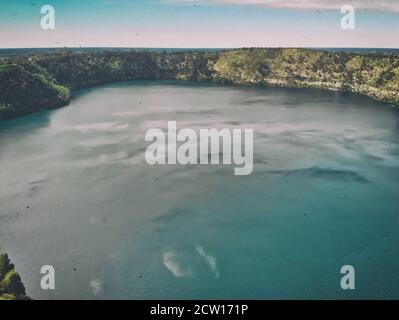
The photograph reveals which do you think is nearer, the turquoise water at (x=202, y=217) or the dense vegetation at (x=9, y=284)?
the dense vegetation at (x=9, y=284)

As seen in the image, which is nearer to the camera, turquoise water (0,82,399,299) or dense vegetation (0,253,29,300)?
dense vegetation (0,253,29,300)

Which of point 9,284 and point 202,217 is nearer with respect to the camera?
point 9,284

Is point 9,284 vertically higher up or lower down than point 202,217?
lower down

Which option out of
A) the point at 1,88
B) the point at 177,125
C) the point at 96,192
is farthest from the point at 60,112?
the point at 96,192

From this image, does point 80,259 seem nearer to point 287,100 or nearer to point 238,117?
point 238,117
